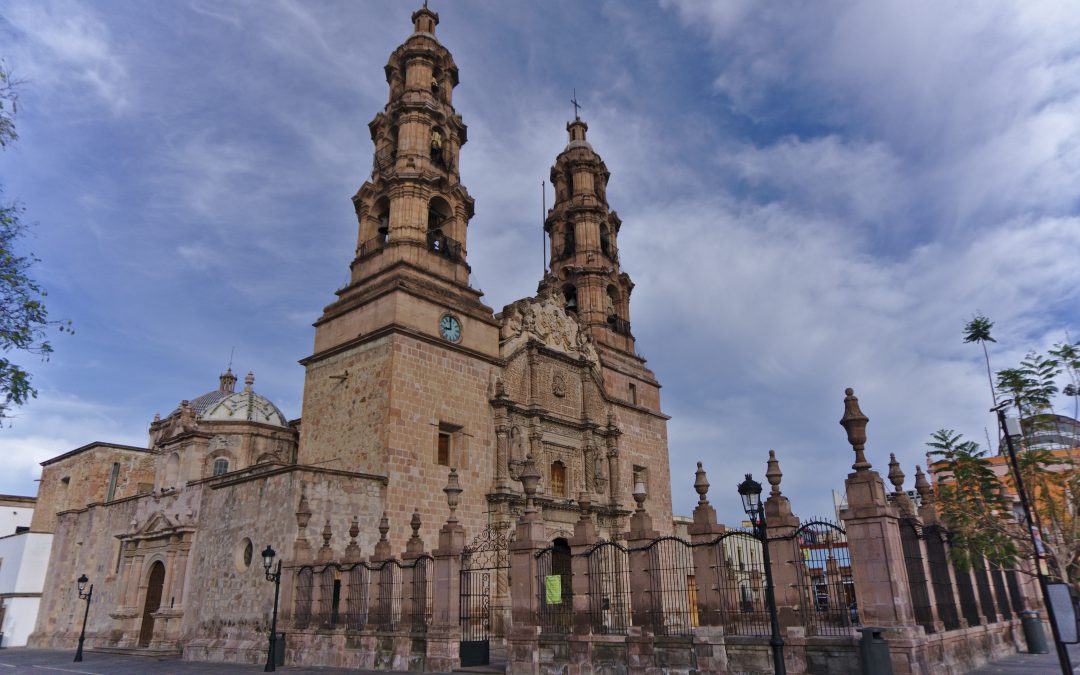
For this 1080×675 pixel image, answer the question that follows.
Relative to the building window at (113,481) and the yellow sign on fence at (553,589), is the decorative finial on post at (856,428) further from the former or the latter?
the building window at (113,481)

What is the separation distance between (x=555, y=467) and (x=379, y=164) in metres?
14.2

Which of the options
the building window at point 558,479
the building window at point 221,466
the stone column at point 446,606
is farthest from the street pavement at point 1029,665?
the building window at point 221,466

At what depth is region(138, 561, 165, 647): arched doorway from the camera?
25734 millimetres

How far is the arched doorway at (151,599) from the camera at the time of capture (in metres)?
25.7

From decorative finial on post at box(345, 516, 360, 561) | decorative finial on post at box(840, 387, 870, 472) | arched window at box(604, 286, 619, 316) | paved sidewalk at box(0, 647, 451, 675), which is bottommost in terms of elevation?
paved sidewalk at box(0, 647, 451, 675)

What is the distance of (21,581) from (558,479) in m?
25.7

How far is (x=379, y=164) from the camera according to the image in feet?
98.0

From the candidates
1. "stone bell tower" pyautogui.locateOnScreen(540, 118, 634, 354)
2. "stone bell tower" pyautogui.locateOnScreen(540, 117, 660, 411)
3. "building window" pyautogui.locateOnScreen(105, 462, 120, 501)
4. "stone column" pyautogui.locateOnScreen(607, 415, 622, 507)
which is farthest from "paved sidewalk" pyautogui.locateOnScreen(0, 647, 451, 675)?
"stone bell tower" pyautogui.locateOnScreen(540, 118, 634, 354)

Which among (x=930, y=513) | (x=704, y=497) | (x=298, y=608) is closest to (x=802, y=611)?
(x=704, y=497)

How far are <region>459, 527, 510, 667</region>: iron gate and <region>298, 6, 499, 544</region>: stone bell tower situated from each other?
2172 mm

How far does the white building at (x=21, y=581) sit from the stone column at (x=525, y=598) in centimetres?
2968

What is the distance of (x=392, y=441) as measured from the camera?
2264cm

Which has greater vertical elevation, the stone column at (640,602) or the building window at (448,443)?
the building window at (448,443)

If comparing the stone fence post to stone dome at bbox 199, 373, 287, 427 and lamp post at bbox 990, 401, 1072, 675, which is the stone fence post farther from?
stone dome at bbox 199, 373, 287, 427
